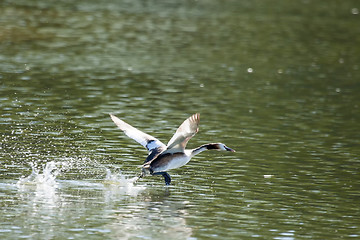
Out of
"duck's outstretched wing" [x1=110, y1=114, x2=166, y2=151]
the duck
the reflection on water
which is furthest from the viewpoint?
"duck's outstretched wing" [x1=110, y1=114, x2=166, y2=151]

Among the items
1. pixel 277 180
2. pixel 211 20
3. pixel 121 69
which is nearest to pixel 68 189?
pixel 277 180

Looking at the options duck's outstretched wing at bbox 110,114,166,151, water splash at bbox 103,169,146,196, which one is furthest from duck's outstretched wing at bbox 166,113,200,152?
water splash at bbox 103,169,146,196

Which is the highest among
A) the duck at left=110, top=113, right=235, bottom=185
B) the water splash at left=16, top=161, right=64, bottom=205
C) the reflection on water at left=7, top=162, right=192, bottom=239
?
the duck at left=110, top=113, right=235, bottom=185

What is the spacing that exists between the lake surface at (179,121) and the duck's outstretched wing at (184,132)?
3.59ft

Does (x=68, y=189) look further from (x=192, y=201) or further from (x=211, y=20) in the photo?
(x=211, y=20)

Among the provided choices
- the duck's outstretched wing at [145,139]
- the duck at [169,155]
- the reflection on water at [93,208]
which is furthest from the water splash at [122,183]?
the duck's outstretched wing at [145,139]

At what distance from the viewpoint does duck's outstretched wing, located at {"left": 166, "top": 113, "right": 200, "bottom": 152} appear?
579 inches

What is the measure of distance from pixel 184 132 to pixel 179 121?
8.96 metres

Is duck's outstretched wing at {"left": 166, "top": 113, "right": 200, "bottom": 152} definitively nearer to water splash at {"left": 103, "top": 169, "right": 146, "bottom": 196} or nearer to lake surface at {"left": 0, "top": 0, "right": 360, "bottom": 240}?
lake surface at {"left": 0, "top": 0, "right": 360, "bottom": 240}

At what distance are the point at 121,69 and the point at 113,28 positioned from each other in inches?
468

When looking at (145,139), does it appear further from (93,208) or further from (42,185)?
(93,208)

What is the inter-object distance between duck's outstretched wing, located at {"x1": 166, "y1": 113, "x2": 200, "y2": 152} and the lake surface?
1.09m

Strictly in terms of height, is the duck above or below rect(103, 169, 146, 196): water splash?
above

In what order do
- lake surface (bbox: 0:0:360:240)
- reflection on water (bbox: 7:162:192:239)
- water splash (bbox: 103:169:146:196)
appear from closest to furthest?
1. reflection on water (bbox: 7:162:192:239)
2. lake surface (bbox: 0:0:360:240)
3. water splash (bbox: 103:169:146:196)
